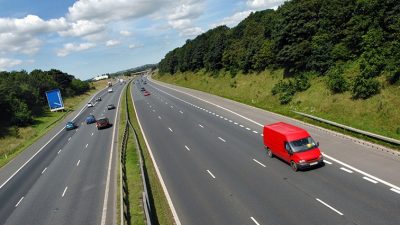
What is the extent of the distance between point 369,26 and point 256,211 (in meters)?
32.2

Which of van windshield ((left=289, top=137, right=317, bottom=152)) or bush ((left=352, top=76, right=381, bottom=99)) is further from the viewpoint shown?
bush ((left=352, top=76, right=381, bottom=99))

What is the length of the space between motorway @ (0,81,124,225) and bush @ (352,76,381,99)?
24.4m

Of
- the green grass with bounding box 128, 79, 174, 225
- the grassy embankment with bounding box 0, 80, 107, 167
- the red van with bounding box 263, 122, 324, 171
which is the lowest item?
the grassy embankment with bounding box 0, 80, 107, 167

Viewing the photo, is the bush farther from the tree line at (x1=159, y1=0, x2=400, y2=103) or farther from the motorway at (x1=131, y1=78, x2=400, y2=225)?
the motorway at (x1=131, y1=78, x2=400, y2=225)

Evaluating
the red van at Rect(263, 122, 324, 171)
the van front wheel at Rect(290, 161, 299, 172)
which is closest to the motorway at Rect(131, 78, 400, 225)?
the van front wheel at Rect(290, 161, 299, 172)

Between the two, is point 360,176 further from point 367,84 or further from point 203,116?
point 203,116

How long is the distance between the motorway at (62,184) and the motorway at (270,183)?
13.8 feet

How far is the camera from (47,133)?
60531 mm

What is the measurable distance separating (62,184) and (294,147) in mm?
16970

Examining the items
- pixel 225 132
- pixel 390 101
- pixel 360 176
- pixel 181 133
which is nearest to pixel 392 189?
pixel 360 176

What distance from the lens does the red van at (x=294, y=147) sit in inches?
902

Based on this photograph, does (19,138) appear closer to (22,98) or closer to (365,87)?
(22,98)

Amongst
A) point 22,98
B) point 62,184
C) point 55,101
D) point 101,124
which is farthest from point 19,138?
point 62,184

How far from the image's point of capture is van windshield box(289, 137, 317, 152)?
77.7 ft
